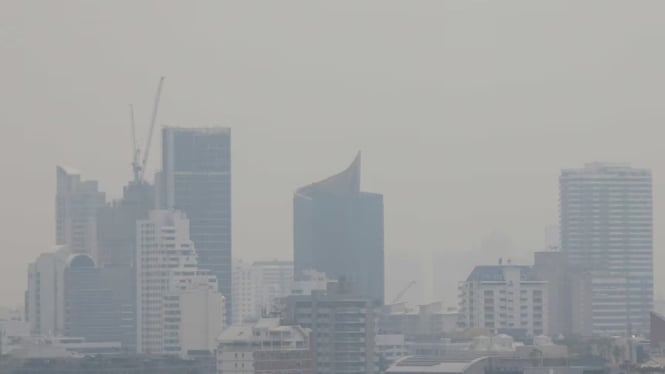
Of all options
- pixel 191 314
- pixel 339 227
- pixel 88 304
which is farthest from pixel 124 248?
pixel 191 314

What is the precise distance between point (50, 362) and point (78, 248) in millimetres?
66256

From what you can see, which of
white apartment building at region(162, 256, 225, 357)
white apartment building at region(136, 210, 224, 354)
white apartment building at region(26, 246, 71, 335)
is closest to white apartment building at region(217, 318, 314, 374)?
white apartment building at region(162, 256, 225, 357)

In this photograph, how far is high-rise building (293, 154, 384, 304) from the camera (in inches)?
7490

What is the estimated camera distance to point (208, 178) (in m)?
199

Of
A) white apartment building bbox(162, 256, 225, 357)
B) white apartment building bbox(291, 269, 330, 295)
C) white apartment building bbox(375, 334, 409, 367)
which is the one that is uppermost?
white apartment building bbox(291, 269, 330, 295)

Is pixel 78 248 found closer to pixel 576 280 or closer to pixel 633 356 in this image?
pixel 576 280

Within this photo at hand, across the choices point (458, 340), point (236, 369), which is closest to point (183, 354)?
point (458, 340)

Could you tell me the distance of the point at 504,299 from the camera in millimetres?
167000

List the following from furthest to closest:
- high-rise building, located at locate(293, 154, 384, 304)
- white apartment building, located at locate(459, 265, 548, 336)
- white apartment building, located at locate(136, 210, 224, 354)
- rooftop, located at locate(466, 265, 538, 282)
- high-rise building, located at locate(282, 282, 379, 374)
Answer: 1. high-rise building, located at locate(293, 154, 384, 304)
2. rooftop, located at locate(466, 265, 538, 282)
3. white apartment building, located at locate(459, 265, 548, 336)
4. white apartment building, located at locate(136, 210, 224, 354)
5. high-rise building, located at locate(282, 282, 379, 374)

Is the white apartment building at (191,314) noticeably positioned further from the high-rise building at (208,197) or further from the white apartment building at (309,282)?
the high-rise building at (208,197)

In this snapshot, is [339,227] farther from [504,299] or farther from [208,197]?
[504,299]

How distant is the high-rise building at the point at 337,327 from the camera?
406 feet

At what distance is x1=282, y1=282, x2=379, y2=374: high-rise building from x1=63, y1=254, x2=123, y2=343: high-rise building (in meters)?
52.9

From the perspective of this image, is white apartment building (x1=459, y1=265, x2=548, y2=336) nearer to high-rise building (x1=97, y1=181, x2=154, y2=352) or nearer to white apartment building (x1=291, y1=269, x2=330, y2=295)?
white apartment building (x1=291, y1=269, x2=330, y2=295)
